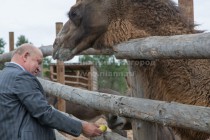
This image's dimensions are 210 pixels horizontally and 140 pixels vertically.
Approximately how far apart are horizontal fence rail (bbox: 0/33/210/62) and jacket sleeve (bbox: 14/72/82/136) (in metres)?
0.78

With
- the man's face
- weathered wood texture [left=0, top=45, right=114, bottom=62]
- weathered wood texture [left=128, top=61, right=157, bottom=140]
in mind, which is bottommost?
weathered wood texture [left=128, top=61, right=157, bottom=140]

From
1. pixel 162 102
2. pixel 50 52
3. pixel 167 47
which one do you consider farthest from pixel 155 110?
pixel 50 52

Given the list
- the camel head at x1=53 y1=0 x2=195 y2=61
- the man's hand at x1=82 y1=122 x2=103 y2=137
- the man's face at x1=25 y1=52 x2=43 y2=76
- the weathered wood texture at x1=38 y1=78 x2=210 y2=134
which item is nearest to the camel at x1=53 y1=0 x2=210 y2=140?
the camel head at x1=53 y1=0 x2=195 y2=61

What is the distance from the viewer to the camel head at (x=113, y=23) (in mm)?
3988

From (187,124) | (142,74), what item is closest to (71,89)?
(142,74)

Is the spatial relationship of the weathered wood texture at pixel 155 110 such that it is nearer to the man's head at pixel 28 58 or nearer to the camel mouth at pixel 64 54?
the camel mouth at pixel 64 54

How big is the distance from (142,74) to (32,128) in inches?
44.3

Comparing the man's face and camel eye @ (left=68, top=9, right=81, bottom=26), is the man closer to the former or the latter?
the man's face

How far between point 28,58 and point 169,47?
3.59 feet

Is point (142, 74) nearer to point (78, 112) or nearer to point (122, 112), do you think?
point (122, 112)

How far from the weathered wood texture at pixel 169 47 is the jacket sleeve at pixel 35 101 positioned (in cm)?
78

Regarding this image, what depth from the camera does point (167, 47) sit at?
3014mm

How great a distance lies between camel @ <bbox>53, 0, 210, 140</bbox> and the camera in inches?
142

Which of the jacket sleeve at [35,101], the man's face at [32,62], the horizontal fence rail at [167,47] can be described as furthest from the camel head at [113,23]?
the jacket sleeve at [35,101]
